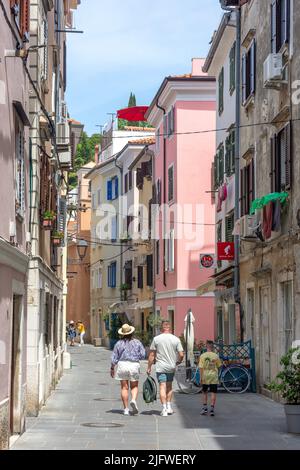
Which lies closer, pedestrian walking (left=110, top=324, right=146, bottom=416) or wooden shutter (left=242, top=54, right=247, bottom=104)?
pedestrian walking (left=110, top=324, right=146, bottom=416)

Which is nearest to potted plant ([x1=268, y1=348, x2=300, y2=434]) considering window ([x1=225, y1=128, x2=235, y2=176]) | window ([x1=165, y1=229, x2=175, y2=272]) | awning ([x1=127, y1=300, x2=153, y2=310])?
window ([x1=225, y1=128, x2=235, y2=176])

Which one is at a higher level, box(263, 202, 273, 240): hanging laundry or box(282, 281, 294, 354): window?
box(263, 202, 273, 240): hanging laundry

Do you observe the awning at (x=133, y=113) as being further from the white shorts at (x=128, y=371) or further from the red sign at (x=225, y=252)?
the white shorts at (x=128, y=371)

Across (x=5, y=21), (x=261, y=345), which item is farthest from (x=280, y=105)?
(x=5, y=21)

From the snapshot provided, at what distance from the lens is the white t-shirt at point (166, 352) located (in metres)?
17.6

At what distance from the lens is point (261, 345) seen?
905 inches

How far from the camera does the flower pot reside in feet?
47.9

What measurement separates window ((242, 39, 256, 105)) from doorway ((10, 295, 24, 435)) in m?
11.7

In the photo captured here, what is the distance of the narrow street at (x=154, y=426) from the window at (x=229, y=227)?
7397 mm

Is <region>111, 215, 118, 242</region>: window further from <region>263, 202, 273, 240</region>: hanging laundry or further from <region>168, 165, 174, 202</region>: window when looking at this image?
<region>263, 202, 273, 240</region>: hanging laundry

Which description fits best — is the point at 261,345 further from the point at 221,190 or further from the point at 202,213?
the point at 202,213

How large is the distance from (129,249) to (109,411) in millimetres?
36370

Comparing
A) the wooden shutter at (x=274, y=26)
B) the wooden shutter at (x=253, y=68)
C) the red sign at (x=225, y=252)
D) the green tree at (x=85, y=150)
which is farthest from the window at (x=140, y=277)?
the green tree at (x=85, y=150)

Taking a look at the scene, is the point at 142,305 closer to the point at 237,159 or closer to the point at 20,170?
the point at 237,159
